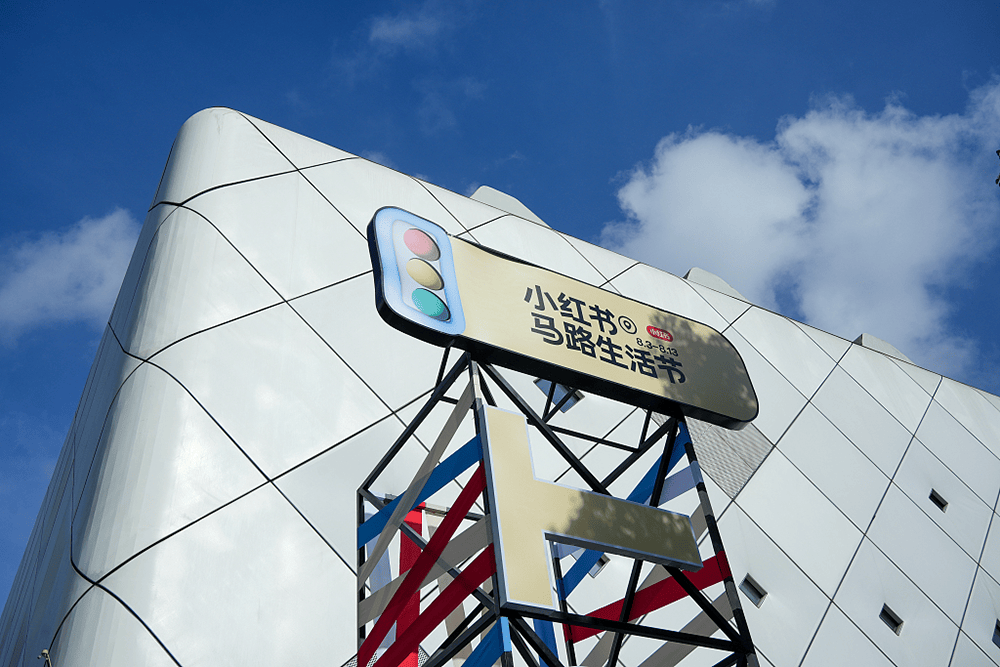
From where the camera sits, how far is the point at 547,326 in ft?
20.8

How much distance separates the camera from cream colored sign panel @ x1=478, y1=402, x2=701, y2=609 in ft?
14.9

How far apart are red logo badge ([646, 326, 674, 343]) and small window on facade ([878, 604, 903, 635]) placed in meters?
5.50

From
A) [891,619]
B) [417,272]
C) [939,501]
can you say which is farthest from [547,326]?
[939,501]

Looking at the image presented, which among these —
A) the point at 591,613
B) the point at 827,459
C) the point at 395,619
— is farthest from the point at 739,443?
the point at 395,619

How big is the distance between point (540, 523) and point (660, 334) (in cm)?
268

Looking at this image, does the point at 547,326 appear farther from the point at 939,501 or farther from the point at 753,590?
the point at 939,501

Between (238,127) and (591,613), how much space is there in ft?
24.0

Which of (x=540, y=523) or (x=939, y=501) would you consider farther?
(x=939, y=501)

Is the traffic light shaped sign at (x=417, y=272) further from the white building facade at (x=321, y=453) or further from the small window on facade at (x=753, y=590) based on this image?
the small window on facade at (x=753, y=590)

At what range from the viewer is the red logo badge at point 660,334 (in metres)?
6.93

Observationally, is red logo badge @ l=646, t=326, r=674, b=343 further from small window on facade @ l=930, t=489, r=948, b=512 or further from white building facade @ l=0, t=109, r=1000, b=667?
small window on facade @ l=930, t=489, r=948, b=512

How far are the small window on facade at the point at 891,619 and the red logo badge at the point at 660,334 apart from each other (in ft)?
18.0

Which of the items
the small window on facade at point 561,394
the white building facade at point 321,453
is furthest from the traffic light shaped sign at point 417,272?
the small window on facade at point 561,394

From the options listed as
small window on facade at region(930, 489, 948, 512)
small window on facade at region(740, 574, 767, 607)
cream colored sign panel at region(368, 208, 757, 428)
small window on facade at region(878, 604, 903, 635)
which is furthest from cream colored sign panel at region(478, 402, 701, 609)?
small window on facade at region(930, 489, 948, 512)
